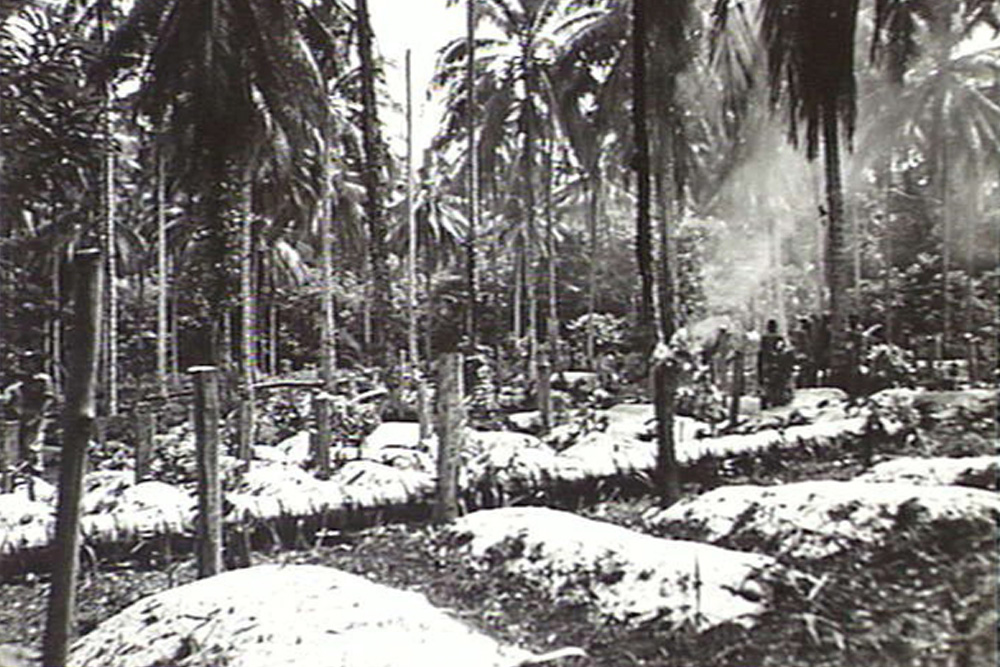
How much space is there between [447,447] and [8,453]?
4982 mm

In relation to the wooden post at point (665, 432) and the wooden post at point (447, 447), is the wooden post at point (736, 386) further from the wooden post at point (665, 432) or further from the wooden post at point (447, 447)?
the wooden post at point (447, 447)

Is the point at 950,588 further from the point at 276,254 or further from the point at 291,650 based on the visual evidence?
the point at 276,254

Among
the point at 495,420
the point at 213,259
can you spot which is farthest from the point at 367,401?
the point at 213,259

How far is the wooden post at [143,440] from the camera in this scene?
336 inches

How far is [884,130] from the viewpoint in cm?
800

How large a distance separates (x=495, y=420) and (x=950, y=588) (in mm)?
9262

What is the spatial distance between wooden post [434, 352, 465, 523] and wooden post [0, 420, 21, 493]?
15.1ft

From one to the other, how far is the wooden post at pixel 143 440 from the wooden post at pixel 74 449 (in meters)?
Result: 5.63

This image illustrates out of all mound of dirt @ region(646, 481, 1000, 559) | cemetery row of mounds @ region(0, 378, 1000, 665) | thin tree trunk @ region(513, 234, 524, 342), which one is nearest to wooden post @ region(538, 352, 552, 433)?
cemetery row of mounds @ region(0, 378, 1000, 665)

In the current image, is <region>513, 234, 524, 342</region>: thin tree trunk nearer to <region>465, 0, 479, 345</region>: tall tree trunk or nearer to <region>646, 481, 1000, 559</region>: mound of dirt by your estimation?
<region>465, 0, 479, 345</region>: tall tree trunk

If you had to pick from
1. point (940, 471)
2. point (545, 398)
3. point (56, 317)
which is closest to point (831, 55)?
point (940, 471)

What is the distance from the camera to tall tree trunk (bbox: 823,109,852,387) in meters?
6.17

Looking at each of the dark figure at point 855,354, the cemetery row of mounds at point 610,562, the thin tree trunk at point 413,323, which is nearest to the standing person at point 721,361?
the dark figure at point 855,354

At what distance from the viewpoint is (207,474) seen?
4.95 metres
